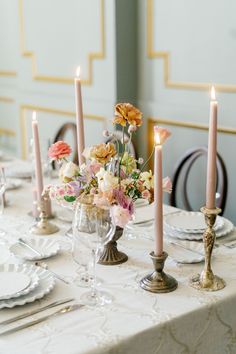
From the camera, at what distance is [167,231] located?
1.47m

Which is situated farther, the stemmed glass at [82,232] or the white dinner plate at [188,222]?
the white dinner plate at [188,222]

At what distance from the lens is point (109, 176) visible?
1.12 meters

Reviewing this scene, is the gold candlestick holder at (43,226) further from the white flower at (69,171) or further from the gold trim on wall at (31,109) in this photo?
the gold trim on wall at (31,109)

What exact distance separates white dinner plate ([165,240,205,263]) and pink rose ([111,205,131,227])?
10.3 inches

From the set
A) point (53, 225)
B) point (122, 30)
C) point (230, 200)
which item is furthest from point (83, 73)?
point (53, 225)

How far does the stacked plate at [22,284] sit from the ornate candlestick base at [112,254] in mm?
153

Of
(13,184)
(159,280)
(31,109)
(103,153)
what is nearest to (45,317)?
(159,280)

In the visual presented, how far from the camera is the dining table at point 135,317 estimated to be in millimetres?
947

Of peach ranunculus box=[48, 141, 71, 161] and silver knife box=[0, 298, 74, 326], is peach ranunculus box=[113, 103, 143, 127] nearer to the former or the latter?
peach ranunculus box=[48, 141, 71, 161]

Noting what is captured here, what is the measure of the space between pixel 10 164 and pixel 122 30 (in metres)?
0.88

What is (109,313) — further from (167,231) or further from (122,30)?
(122,30)

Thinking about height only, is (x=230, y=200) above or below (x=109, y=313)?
below

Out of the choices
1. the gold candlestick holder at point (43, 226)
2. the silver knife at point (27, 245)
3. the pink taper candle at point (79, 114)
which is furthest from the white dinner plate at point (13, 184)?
the pink taper candle at point (79, 114)

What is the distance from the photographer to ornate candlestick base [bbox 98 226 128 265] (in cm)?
128
